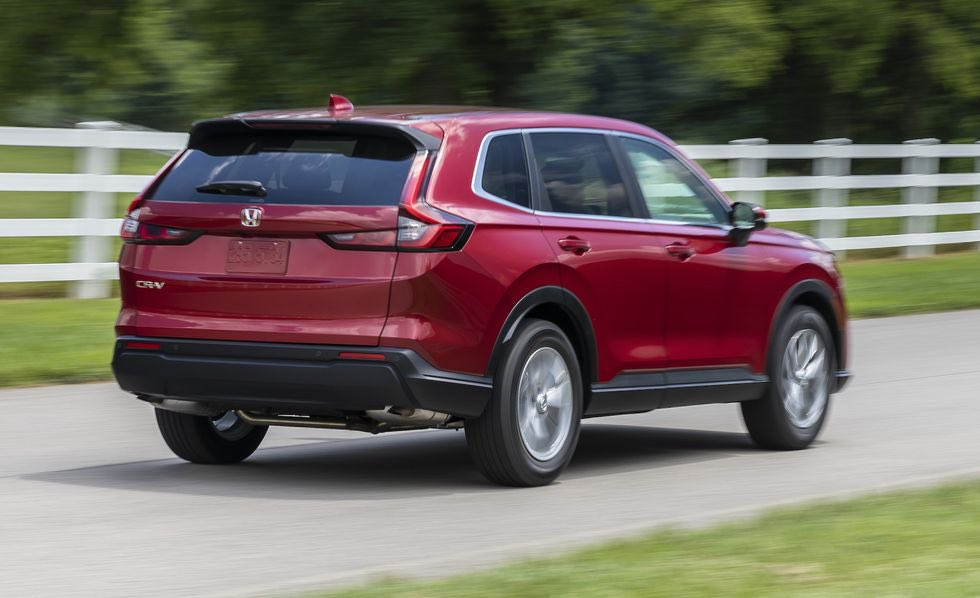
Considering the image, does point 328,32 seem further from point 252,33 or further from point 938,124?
point 938,124

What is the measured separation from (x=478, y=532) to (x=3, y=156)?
89.2 feet

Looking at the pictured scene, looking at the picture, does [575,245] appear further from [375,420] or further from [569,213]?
[375,420]

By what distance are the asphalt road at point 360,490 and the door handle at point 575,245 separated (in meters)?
1.11

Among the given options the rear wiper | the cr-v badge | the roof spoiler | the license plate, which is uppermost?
the roof spoiler

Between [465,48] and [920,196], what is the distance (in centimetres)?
743

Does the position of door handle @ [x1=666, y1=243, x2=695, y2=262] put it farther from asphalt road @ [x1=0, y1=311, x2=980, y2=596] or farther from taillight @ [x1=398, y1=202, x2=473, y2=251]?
taillight @ [x1=398, y1=202, x2=473, y2=251]

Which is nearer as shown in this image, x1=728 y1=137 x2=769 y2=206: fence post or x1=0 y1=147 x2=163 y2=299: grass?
x1=0 y1=147 x2=163 y2=299: grass

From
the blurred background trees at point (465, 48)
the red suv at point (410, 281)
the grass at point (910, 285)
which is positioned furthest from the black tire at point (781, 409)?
the blurred background trees at point (465, 48)

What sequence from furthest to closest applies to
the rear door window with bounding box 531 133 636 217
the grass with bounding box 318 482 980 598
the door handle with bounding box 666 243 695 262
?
the door handle with bounding box 666 243 695 262 < the rear door window with bounding box 531 133 636 217 < the grass with bounding box 318 482 980 598

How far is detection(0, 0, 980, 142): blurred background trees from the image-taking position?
21125 mm

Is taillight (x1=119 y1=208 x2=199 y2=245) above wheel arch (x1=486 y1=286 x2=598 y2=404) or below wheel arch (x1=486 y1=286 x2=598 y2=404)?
above

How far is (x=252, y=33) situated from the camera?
69.9 ft

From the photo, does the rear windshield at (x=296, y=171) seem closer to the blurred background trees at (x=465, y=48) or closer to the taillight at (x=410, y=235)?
the taillight at (x=410, y=235)

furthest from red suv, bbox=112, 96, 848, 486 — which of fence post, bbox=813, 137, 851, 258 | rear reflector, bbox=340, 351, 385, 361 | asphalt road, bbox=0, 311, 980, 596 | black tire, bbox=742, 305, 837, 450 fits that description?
fence post, bbox=813, 137, 851, 258
